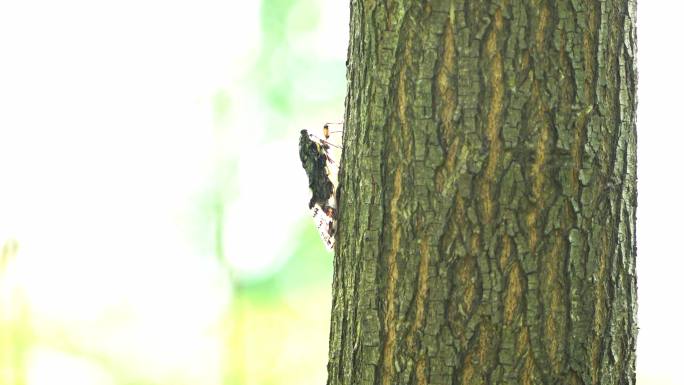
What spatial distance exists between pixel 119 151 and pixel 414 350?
3.59 meters

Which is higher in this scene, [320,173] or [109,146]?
[109,146]

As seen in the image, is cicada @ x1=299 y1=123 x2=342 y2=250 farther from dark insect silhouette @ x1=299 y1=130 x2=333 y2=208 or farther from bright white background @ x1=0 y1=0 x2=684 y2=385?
bright white background @ x1=0 y1=0 x2=684 y2=385

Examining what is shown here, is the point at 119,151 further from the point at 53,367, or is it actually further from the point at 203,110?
the point at 53,367

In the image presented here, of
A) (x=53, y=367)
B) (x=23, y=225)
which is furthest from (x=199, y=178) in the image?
(x=53, y=367)

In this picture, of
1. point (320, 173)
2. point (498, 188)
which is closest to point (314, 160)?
point (320, 173)

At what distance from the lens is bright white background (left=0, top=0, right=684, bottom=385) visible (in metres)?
4.35

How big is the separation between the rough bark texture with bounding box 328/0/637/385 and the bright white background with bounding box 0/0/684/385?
3327 millimetres

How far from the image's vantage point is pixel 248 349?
15.6 feet

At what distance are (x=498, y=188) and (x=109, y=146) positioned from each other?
3.65 m

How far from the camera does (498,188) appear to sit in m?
1.15

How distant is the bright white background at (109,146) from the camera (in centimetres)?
435
